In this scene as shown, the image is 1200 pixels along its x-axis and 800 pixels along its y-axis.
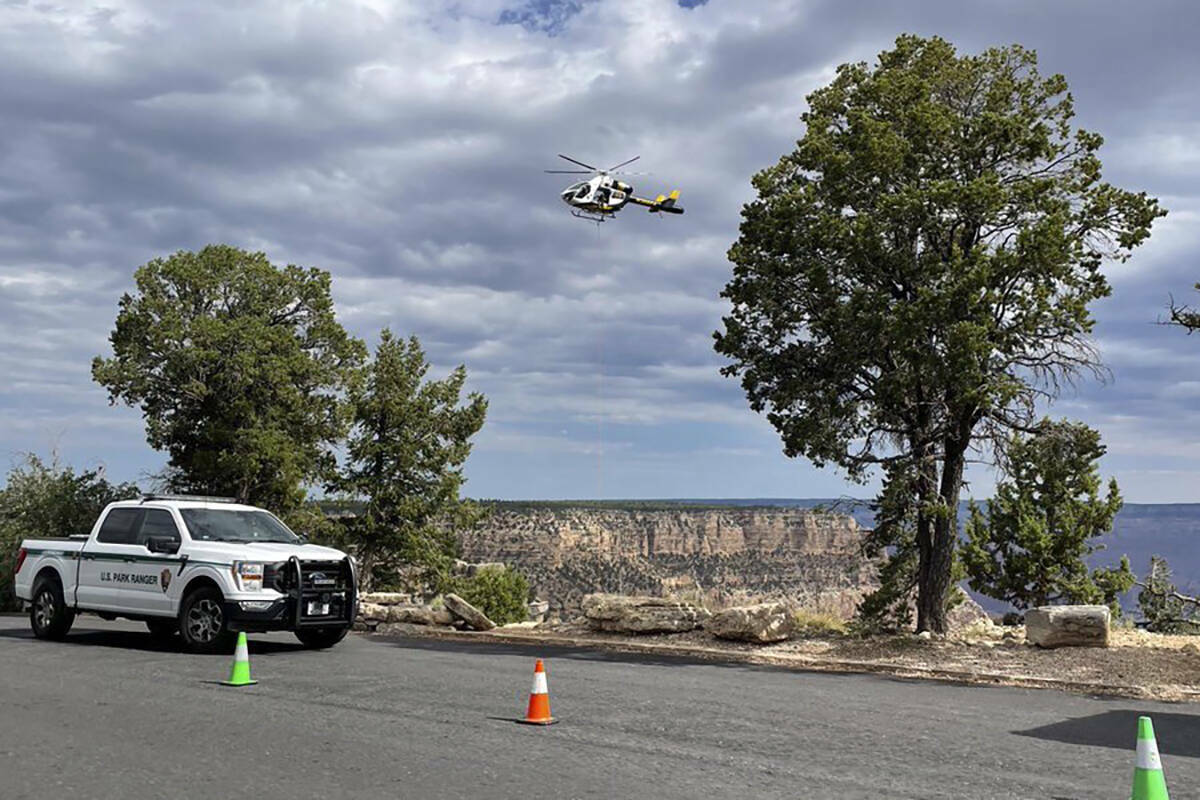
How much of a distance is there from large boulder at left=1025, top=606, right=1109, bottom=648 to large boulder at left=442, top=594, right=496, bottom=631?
955 centimetres

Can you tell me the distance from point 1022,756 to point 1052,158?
40.0 ft

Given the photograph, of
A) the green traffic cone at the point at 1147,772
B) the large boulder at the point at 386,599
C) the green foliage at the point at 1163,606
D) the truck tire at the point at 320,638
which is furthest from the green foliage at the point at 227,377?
the green traffic cone at the point at 1147,772

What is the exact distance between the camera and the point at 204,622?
15477 mm

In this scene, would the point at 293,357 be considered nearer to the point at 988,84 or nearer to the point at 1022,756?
the point at 988,84

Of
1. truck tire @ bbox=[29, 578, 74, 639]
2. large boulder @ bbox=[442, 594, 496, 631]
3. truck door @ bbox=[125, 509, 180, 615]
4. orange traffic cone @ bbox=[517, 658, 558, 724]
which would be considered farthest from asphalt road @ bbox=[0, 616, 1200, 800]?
large boulder @ bbox=[442, 594, 496, 631]

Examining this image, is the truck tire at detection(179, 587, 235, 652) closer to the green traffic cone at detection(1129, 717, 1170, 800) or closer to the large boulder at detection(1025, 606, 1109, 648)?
the large boulder at detection(1025, 606, 1109, 648)

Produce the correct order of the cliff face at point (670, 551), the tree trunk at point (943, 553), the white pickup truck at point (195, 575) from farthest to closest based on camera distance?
the cliff face at point (670, 551) → the tree trunk at point (943, 553) → the white pickup truck at point (195, 575)

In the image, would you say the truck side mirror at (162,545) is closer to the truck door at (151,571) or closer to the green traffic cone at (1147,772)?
the truck door at (151,571)

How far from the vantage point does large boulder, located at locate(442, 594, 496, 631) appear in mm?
19953

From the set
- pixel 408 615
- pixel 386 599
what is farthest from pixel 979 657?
pixel 386 599

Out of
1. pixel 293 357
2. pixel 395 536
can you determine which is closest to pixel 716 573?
pixel 395 536

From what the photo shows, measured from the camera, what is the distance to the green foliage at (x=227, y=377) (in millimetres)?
35469

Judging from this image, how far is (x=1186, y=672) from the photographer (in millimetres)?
13391

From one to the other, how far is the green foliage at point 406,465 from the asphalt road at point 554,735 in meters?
27.2
